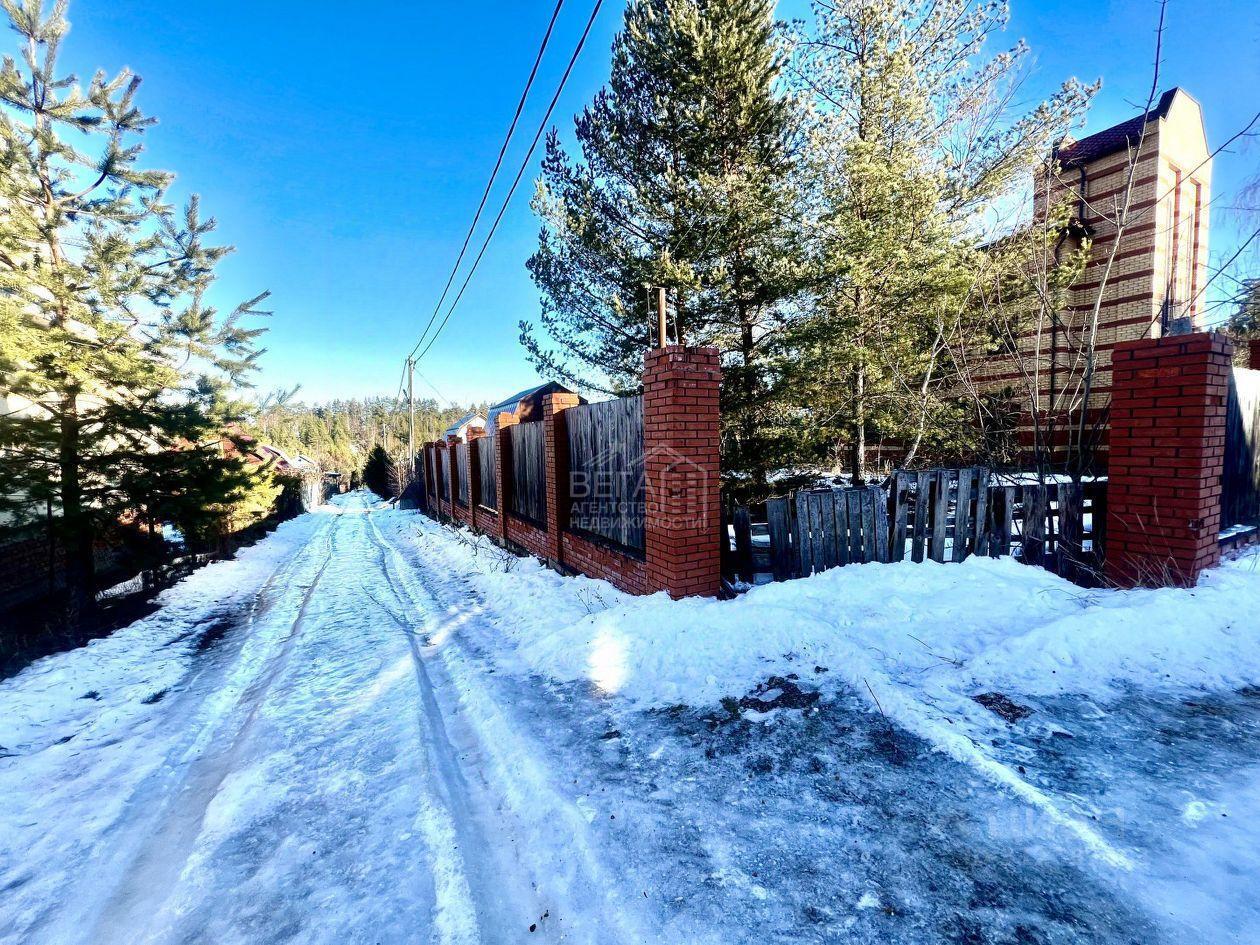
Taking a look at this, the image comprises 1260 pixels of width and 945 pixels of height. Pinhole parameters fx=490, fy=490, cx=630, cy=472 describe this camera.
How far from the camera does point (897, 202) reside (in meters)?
7.86

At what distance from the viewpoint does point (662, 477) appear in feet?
14.2

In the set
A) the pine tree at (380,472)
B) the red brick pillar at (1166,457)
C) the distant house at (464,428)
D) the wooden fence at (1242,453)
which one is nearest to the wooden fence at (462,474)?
the distant house at (464,428)

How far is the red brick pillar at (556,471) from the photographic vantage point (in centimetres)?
632

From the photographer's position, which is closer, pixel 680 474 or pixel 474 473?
pixel 680 474

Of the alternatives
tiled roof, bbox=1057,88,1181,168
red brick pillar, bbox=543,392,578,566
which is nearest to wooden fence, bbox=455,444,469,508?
red brick pillar, bbox=543,392,578,566

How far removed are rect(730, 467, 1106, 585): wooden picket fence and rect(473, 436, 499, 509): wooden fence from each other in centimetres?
607

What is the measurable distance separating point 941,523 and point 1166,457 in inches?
59.8

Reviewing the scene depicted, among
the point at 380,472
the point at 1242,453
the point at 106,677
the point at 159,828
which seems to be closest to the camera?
the point at 159,828

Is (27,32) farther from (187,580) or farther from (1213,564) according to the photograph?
(1213,564)

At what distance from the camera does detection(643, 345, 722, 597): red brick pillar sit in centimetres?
418

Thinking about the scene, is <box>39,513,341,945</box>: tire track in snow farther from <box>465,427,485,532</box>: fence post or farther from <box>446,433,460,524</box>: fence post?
<box>446,433,460,524</box>: fence post

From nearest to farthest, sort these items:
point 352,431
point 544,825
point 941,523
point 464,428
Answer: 1. point 544,825
2. point 941,523
3. point 464,428
4. point 352,431

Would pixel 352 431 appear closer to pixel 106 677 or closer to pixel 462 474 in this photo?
pixel 462 474

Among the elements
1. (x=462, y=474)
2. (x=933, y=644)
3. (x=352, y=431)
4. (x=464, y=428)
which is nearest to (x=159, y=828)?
(x=933, y=644)
